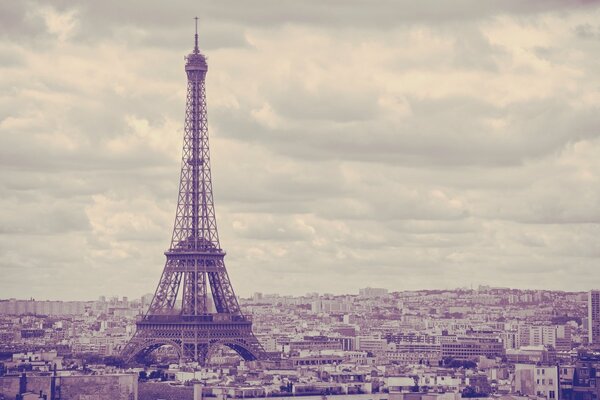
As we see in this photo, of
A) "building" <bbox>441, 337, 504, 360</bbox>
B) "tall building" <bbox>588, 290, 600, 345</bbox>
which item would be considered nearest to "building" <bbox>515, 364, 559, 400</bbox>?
"building" <bbox>441, 337, 504, 360</bbox>

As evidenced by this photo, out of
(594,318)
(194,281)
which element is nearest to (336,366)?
(194,281)

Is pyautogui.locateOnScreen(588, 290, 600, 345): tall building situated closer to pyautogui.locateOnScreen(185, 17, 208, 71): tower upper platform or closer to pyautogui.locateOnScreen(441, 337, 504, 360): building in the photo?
pyautogui.locateOnScreen(441, 337, 504, 360): building

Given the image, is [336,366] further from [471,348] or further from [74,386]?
[471,348]

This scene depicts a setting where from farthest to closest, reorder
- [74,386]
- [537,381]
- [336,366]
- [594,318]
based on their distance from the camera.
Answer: [594,318], [336,366], [537,381], [74,386]

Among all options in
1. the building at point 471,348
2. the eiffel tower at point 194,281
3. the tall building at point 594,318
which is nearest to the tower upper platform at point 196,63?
the eiffel tower at point 194,281

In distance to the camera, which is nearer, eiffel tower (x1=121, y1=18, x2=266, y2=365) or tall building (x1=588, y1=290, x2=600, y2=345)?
eiffel tower (x1=121, y1=18, x2=266, y2=365)

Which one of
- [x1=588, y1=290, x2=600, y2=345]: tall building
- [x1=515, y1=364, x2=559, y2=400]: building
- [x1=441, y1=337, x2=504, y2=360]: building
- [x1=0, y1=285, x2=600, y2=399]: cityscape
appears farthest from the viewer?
[x1=588, y1=290, x2=600, y2=345]: tall building

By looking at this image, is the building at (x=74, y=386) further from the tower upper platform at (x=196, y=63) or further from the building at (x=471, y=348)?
the building at (x=471, y=348)
